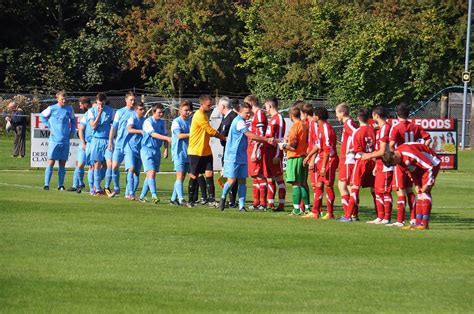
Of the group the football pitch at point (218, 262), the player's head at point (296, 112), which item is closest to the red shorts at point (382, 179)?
the football pitch at point (218, 262)

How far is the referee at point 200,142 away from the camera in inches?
916

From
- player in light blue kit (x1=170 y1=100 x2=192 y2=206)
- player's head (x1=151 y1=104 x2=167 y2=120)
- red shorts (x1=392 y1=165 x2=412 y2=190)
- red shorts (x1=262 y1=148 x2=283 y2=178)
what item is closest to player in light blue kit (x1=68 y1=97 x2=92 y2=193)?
player's head (x1=151 y1=104 x2=167 y2=120)

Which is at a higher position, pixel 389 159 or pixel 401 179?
pixel 389 159

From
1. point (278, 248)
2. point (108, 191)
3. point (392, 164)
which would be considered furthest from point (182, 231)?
point (108, 191)

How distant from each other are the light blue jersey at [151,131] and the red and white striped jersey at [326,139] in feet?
13.1

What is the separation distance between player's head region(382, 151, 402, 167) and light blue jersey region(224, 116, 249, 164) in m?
4.09

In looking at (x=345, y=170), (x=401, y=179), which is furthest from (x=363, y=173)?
(x=401, y=179)

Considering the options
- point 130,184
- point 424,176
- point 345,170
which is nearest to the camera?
point 424,176

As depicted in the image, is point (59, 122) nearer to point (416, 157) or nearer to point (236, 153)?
point (236, 153)

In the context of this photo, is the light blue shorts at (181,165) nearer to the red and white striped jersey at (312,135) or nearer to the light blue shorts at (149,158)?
the light blue shorts at (149,158)

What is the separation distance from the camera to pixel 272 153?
2448cm

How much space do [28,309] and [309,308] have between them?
246cm

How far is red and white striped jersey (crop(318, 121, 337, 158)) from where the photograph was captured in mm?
21922

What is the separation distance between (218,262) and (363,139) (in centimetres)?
728
